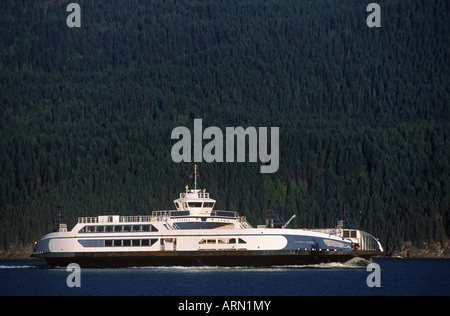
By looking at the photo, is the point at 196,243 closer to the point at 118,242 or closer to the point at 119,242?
the point at 119,242

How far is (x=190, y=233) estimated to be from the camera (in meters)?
132

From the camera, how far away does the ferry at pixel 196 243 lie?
422ft

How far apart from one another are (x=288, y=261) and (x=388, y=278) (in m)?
13.2

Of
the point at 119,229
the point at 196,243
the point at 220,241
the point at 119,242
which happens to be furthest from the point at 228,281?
the point at 119,229

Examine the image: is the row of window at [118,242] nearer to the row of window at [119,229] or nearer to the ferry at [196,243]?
the ferry at [196,243]

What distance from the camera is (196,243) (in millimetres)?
131750

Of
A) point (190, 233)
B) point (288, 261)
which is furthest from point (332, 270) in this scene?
point (190, 233)

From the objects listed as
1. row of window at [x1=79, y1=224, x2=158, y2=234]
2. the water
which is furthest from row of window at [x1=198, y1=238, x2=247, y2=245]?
row of window at [x1=79, y1=224, x2=158, y2=234]

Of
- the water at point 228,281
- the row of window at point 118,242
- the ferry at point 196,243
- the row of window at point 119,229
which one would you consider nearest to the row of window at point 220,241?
the ferry at point 196,243

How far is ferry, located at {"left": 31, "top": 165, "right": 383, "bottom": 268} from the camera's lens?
128500 millimetres
